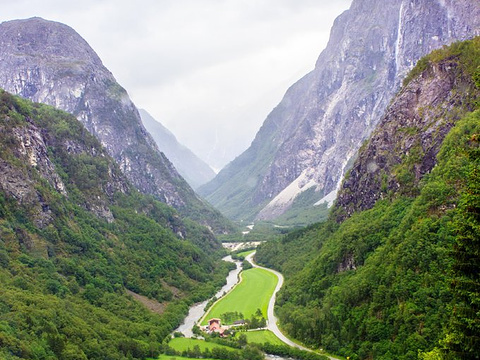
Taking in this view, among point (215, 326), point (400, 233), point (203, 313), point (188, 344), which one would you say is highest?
point (400, 233)

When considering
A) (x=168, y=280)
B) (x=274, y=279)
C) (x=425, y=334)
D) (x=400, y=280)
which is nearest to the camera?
(x=425, y=334)

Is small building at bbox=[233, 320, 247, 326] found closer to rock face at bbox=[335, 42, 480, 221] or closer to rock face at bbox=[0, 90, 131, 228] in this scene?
rock face at bbox=[335, 42, 480, 221]

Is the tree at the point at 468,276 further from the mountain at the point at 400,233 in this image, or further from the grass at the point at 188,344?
the grass at the point at 188,344

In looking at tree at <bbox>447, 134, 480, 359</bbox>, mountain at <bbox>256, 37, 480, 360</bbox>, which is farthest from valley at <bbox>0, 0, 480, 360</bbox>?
tree at <bbox>447, 134, 480, 359</bbox>

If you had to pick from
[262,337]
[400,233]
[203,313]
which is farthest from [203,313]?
[400,233]

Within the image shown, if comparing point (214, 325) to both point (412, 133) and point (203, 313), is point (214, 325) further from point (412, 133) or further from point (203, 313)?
point (412, 133)

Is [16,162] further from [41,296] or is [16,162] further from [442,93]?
[442,93]

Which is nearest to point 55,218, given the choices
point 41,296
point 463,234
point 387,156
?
point 41,296

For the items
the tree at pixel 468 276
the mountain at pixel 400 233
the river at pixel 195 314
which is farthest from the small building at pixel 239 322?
the tree at pixel 468 276
